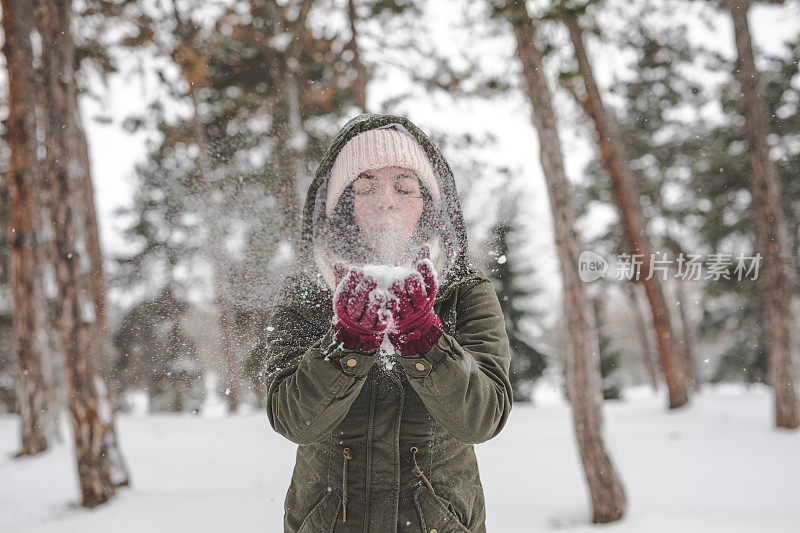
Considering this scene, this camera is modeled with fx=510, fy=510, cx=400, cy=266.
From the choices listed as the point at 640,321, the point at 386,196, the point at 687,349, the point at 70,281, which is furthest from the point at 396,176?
the point at 640,321

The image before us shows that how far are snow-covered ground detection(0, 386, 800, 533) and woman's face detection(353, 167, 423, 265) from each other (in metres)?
0.64

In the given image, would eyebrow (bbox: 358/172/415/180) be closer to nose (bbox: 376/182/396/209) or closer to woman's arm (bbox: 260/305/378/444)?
nose (bbox: 376/182/396/209)

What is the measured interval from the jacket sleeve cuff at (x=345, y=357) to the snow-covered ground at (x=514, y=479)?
2.00ft

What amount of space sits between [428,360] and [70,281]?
3812 millimetres

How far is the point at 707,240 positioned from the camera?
28.0ft

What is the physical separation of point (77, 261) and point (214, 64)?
206 cm

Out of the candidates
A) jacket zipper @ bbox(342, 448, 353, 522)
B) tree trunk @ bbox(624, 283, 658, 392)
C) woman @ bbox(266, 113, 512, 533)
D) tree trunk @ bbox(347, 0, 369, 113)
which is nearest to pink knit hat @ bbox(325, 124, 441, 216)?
woman @ bbox(266, 113, 512, 533)

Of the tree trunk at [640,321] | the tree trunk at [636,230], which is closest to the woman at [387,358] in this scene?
the tree trunk at [636,230]

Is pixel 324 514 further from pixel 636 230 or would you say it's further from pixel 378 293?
pixel 636 230

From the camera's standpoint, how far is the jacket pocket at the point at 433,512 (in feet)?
3.04

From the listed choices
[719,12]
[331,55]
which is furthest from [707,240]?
[331,55]

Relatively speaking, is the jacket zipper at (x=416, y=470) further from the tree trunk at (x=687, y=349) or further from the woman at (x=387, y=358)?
the tree trunk at (x=687, y=349)

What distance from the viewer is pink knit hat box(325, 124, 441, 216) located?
100 centimetres

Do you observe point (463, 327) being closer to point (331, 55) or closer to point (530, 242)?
point (530, 242)
